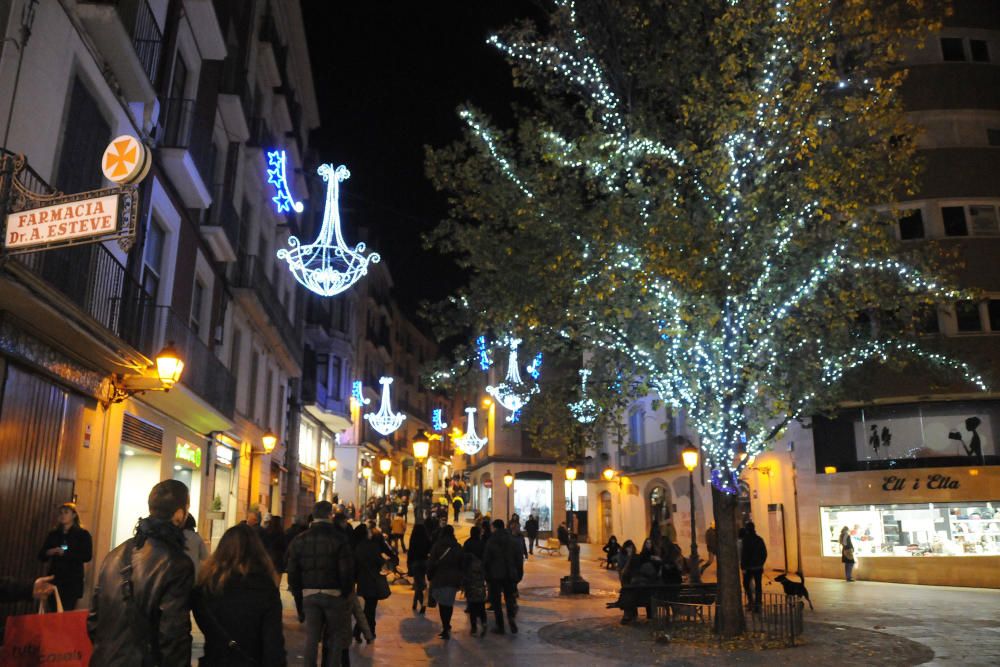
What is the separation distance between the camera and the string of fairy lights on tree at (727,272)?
1149cm

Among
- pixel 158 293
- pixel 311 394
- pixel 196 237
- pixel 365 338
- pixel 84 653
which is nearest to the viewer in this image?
pixel 84 653

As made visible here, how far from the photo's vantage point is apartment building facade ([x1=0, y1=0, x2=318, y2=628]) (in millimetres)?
9023

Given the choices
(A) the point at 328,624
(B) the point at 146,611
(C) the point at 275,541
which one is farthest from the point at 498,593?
(B) the point at 146,611

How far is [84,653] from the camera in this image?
5.25m

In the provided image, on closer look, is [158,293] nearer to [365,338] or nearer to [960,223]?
[960,223]

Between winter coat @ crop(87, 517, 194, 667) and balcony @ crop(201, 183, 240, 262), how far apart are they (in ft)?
45.0

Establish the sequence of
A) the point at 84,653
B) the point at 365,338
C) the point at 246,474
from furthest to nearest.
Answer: the point at 365,338
the point at 246,474
the point at 84,653

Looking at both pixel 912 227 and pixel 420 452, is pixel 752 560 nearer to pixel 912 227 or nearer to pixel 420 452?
pixel 420 452

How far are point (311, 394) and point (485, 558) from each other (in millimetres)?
21376

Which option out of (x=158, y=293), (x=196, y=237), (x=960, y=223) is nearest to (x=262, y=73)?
(x=196, y=237)

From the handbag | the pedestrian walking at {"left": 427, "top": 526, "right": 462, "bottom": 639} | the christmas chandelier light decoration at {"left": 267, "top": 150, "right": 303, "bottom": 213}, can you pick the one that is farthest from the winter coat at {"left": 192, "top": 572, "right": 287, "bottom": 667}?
the christmas chandelier light decoration at {"left": 267, "top": 150, "right": 303, "bottom": 213}

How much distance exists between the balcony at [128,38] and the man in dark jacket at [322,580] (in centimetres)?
682

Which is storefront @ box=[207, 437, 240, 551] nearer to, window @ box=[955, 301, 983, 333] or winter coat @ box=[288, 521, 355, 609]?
winter coat @ box=[288, 521, 355, 609]

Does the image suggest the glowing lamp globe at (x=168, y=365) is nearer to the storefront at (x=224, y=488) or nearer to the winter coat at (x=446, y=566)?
the winter coat at (x=446, y=566)
